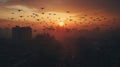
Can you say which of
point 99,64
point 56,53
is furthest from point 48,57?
point 99,64

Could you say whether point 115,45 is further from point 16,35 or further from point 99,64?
point 16,35

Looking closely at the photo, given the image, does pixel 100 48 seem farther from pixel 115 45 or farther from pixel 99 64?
pixel 99 64

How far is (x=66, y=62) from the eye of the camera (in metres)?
74.7

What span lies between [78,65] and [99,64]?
6778mm

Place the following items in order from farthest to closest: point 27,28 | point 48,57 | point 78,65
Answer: point 27,28, point 48,57, point 78,65

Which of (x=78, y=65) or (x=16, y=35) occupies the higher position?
(x=16, y=35)

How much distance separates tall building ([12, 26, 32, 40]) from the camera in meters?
97.2

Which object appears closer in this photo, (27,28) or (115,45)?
(115,45)

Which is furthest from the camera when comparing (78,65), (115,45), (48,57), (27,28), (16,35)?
(16,35)

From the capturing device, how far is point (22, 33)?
104 meters

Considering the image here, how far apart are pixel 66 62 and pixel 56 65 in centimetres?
Result: 307

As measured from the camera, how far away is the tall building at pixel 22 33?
97.2 meters

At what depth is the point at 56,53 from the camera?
279ft

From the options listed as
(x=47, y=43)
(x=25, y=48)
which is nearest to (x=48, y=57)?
(x=47, y=43)
